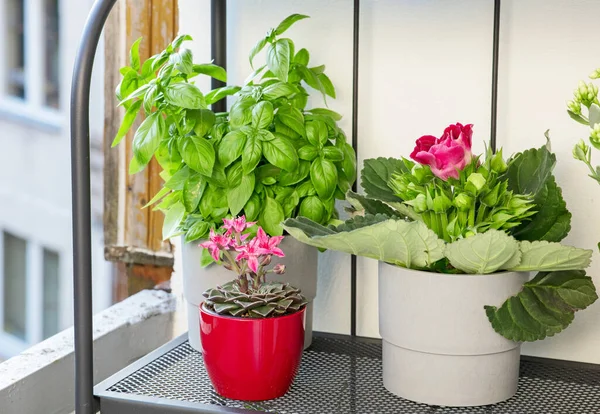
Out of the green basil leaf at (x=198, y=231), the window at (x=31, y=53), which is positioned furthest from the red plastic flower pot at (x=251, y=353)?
the window at (x=31, y=53)

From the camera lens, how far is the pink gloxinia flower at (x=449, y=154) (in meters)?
0.74

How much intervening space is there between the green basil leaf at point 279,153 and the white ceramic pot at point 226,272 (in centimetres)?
9

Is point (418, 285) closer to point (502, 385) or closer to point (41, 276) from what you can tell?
point (502, 385)

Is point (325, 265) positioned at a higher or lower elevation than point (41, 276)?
higher

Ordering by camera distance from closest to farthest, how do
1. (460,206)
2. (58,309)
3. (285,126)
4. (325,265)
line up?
(460,206)
(285,126)
(325,265)
(58,309)

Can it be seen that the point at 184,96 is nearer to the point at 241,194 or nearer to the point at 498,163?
the point at 241,194

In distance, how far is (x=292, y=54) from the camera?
903mm

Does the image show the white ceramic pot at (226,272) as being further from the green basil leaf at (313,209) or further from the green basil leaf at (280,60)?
the green basil leaf at (280,60)

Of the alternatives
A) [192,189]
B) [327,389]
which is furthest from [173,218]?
[327,389]

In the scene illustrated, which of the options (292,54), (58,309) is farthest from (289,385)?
(58,309)

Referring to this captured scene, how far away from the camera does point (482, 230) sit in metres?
0.75

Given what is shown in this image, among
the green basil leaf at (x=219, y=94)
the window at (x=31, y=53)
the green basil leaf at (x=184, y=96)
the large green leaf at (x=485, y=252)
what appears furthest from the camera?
the window at (x=31, y=53)

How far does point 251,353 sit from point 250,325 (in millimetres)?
30

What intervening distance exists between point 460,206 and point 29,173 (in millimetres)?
1721
